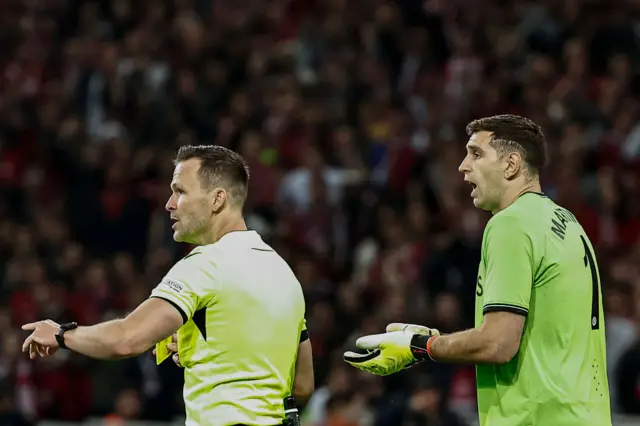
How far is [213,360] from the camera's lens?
5.04m

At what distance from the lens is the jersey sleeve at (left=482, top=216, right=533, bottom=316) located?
15.9 ft

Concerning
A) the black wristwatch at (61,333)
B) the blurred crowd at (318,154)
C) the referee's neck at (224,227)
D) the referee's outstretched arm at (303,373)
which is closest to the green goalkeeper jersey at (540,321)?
the referee's outstretched arm at (303,373)

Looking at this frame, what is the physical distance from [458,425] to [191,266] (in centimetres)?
540

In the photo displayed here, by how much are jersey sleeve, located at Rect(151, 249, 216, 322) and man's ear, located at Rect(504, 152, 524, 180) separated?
4.05ft

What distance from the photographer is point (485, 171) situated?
520cm

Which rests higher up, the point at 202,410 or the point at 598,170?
the point at 598,170

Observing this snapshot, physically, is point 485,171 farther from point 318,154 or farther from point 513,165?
point 318,154

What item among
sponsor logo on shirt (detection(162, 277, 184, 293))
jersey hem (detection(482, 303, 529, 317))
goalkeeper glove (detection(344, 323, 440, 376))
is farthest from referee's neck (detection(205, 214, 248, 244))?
jersey hem (detection(482, 303, 529, 317))

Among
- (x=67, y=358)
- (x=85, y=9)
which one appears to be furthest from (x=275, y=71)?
(x=67, y=358)

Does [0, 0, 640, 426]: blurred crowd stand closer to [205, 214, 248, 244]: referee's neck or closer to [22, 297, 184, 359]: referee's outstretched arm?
[205, 214, 248, 244]: referee's neck

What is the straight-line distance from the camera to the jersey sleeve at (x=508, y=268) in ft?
15.9

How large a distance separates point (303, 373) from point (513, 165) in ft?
4.15

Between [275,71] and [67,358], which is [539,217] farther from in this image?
[275,71]

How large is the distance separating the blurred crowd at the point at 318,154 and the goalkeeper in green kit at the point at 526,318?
4.89 meters
